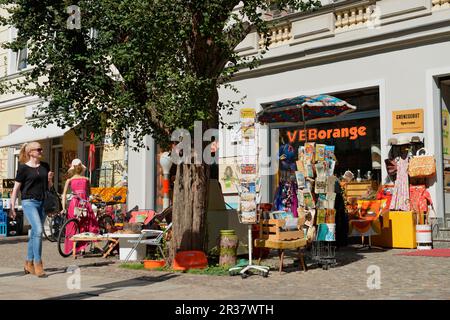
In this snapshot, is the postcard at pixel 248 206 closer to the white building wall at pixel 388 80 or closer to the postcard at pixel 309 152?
the postcard at pixel 309 152

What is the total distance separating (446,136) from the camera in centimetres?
1271

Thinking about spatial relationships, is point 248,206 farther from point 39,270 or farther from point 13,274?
point 13,274

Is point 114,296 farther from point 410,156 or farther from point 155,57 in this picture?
point 410,156

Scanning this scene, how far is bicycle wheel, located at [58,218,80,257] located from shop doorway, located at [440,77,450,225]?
731cm

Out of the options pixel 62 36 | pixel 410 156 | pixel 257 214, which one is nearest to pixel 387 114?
pixel 410 156

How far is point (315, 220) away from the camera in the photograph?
930 centimetres

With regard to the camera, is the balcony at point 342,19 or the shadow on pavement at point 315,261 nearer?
the shadow on pavement at point 315,261

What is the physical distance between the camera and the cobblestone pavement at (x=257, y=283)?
264 inches

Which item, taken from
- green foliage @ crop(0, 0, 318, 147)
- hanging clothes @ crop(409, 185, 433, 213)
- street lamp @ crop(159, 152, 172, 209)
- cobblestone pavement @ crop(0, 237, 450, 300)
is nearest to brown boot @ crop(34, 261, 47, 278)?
cobblestone pavement @ crop(0, 237, 450, 300)

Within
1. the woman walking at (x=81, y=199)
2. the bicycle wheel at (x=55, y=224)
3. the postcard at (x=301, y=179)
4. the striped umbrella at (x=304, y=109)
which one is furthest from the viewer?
the bicycle wheel at (x=55, y=224)

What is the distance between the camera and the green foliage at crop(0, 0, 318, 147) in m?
8.82

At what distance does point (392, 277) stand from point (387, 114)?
6078 mm

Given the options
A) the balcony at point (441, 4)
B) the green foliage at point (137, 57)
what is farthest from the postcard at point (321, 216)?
the balcony at point (441, 4)

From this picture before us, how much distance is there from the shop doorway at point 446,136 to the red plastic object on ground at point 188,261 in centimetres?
579
